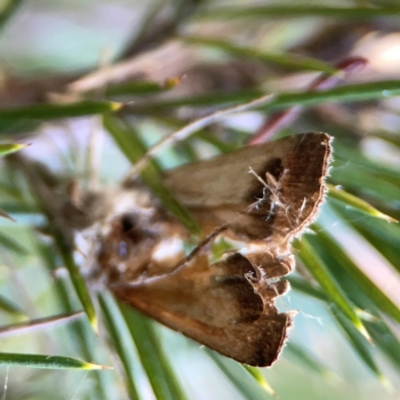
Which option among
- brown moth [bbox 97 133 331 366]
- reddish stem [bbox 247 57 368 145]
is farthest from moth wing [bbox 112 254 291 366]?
reddish stem [bbox 247 57 368 145]

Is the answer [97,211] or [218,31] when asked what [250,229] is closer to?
[97,211]

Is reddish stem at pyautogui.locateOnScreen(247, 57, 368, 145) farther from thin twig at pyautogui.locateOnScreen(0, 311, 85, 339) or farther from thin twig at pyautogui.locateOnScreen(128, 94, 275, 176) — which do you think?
thin twig at pyautogui.locateOnScreen(0, 311, 85, 339)

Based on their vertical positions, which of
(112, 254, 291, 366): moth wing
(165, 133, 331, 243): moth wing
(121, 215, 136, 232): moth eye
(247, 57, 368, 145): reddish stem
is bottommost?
(112, 254, 291, 366): moth wing

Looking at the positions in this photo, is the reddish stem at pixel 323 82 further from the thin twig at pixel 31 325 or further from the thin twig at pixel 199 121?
the thin twig at pixel 31 325

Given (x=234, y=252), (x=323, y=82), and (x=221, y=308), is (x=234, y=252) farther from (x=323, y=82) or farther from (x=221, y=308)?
(x=323, y=82)

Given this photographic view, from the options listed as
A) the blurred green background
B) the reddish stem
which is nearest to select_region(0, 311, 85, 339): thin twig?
the blurred green background

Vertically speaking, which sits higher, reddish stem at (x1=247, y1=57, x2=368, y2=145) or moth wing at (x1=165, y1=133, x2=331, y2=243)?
reddish stem at (x1=247, y1=57, x2=368, y2=145)

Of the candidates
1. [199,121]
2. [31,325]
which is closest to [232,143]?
[199,121]

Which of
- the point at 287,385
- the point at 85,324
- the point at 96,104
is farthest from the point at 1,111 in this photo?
A: the point at 287,385
